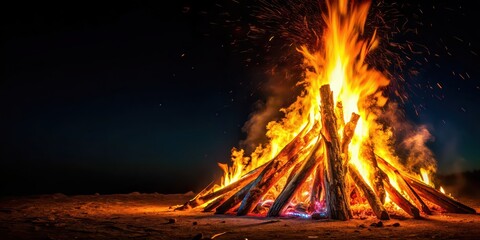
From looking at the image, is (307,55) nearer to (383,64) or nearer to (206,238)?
(383,64)

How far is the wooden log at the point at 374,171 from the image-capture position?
855cm

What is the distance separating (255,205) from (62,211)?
13.2ft

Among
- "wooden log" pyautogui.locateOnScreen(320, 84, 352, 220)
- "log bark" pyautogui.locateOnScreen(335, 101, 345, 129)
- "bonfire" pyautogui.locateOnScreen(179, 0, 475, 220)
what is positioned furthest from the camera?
"log bark" pyautogui.locateOnScreen(335, 101, 345, 129)

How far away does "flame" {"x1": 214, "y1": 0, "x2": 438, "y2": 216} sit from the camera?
9250mm

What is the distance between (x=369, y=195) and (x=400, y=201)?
730 mm

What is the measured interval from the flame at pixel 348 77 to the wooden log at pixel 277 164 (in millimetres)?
313

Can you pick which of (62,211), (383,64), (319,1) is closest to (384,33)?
(383,64)

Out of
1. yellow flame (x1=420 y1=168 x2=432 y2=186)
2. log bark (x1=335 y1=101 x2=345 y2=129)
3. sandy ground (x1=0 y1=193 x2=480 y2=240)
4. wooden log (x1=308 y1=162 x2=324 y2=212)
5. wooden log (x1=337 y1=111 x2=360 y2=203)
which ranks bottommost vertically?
sandy ground (x1=0 y1=193 x2=480 y2=240)

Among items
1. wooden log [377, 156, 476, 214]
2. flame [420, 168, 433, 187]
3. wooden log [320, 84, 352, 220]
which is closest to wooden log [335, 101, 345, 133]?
wooden log [320, 84, 352, 220]

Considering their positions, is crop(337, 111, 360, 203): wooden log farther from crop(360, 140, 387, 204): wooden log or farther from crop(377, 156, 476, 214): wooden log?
crop(377, 156, 476, 214): wooden log

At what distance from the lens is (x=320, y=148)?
883 centimetres

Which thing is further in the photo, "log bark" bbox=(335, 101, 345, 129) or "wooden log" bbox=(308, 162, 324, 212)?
"wooden log" bbox=(308, 162, 324, 212)

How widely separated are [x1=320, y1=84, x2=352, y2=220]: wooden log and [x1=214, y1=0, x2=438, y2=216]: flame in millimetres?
488

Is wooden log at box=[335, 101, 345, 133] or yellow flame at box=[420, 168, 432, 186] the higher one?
wooden log at box=[335, 101, 345, 133]
